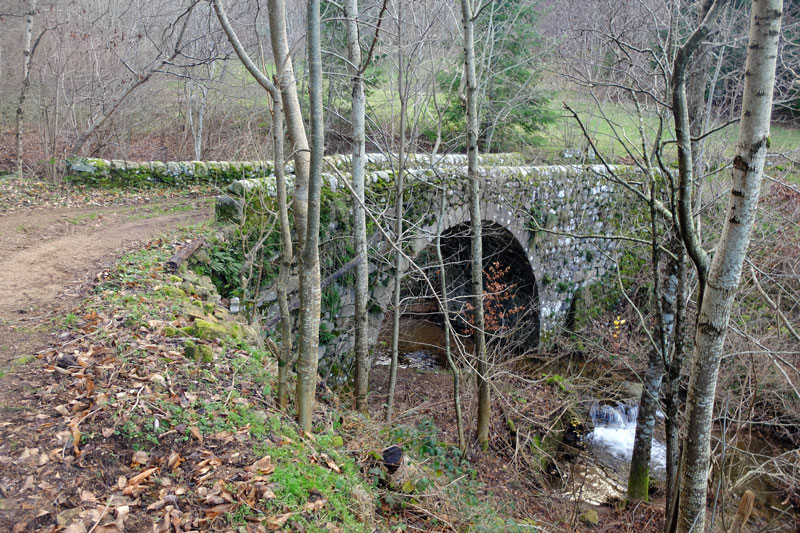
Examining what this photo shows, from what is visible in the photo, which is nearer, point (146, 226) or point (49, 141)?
point (146, 226)

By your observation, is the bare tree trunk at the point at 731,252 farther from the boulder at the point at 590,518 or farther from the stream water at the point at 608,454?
the boulder at the point at 590,518

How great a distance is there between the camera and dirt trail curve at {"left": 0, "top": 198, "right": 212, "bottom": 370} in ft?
13.7

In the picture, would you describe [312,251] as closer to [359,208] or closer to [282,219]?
[282,219]

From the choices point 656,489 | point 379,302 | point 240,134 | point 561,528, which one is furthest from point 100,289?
point 240,134

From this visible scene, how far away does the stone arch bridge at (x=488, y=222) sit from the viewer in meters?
6.96

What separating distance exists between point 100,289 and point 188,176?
5.84m

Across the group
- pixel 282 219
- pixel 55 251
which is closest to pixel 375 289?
pixel 55 251

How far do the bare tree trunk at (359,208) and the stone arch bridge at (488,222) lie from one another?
26cm

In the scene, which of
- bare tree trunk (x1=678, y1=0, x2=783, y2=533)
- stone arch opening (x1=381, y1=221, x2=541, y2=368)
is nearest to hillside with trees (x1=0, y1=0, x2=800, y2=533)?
bare tree trunk (x1=678, y1=0, x2=783, y2=533)

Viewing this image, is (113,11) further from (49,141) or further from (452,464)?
(452,464)

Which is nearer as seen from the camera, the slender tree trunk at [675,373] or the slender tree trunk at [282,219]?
the slender tree trunk at [282,219]

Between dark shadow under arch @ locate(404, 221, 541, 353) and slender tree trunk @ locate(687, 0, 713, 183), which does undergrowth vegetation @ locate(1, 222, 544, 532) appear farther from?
dark shadow under arch @ locate(404, 221, 541, 353)

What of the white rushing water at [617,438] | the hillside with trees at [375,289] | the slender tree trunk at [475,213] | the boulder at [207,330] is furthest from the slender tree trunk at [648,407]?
the boulder at [207,330]

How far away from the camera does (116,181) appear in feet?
31.4
